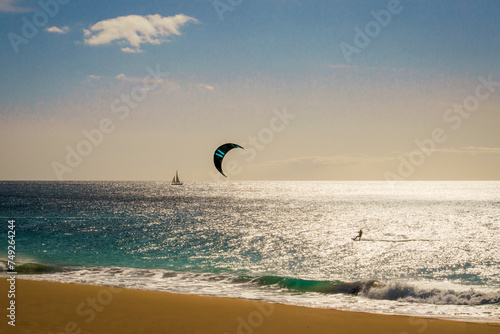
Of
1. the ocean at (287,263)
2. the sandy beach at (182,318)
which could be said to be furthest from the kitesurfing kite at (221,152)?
the sandy beach at (182,318)

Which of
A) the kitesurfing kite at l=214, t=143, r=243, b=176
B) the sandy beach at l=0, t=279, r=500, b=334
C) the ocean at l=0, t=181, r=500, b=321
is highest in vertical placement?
the kitesurfing kite at l=214, t=143, r=243, b=176

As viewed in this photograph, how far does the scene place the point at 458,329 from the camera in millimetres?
10445

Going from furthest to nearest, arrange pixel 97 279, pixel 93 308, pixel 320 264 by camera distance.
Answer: pixel 320 264 → pixel 97 279 → pixel 93 308

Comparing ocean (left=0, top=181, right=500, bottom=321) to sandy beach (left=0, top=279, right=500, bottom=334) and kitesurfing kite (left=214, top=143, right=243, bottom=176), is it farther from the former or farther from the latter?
kitesurfing kite (left=214, top=143, right=243, bottom=176)

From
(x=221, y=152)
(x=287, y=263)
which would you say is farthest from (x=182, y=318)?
(x=287, y=263)

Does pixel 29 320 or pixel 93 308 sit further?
pixel 93 308

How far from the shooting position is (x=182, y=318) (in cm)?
1059

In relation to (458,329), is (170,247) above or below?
below

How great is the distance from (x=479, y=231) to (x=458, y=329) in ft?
141

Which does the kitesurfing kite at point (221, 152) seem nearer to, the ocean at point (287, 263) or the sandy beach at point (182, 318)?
the ocean at point (287, 263)

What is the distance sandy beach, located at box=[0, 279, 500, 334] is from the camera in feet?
31.8

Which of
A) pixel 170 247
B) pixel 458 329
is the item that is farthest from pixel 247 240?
pixel 458 329

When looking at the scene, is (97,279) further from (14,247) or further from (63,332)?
(14,247)

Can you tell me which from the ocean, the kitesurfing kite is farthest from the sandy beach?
the kitesurfing kite
